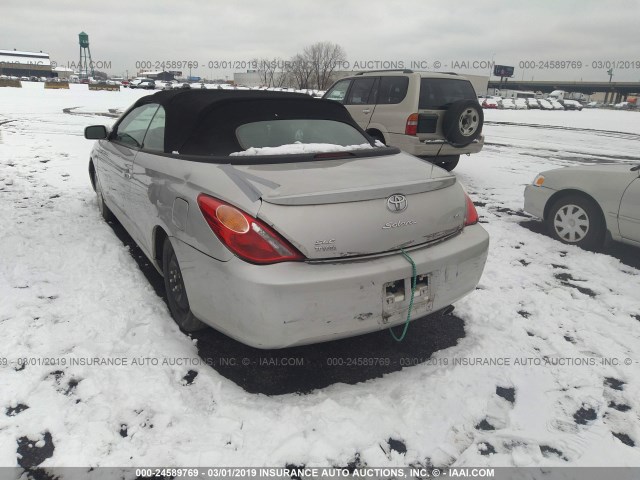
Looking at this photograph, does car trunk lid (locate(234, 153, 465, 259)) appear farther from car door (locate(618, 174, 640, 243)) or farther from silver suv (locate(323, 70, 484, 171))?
silver suv (locate(323, 70, 484, 171))

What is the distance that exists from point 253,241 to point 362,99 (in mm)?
6963

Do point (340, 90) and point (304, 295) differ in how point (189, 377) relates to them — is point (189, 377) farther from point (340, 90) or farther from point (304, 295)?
point (340, 90)

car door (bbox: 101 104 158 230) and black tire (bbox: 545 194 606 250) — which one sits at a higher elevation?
car door (bbox: 101 104 158 230)

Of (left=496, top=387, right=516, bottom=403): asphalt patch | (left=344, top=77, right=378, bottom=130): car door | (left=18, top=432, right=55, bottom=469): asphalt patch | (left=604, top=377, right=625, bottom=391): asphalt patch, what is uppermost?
(left=344, top=77, right=378, bottom=130): car door

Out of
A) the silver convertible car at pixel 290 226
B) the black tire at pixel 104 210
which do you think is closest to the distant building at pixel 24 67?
the black tire at pixel 104 210

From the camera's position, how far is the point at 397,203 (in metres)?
2.34

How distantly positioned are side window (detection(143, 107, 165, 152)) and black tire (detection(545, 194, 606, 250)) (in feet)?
14.2

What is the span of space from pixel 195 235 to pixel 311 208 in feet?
2.23

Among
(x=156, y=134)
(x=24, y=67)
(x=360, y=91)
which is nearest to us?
(x=156, y=134)

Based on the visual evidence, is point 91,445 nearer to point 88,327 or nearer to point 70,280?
point 88,327

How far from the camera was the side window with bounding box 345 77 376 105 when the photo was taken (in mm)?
8320

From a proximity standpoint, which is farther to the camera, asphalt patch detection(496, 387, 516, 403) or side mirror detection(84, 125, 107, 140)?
side mirror detection(84, 125, 107, 140)

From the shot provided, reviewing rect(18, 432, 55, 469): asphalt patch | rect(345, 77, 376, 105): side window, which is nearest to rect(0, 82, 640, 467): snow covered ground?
rect(18, 432, 55, 469): asphalt patch

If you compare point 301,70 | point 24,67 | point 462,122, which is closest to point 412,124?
point 462,122
